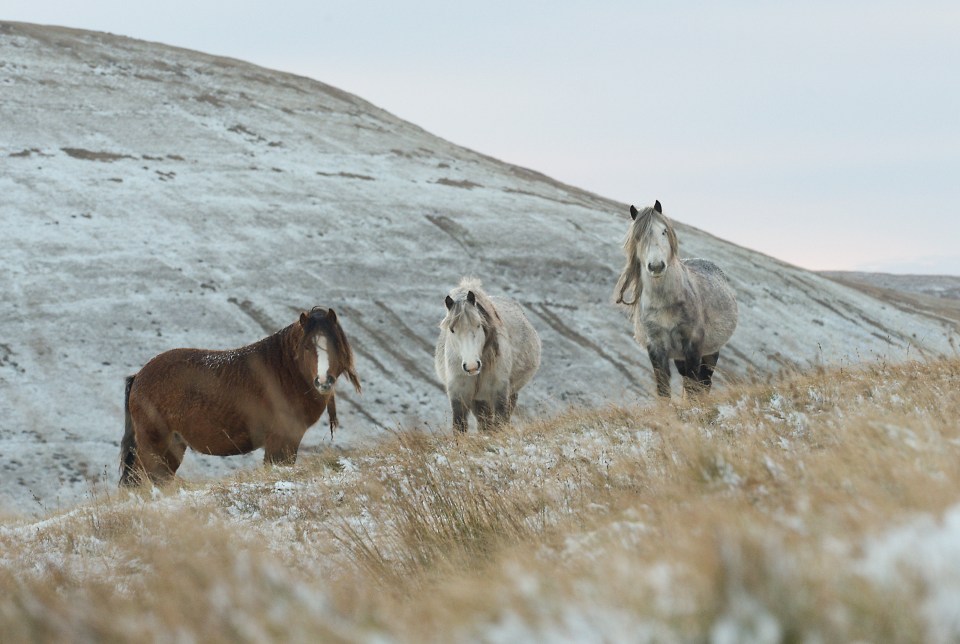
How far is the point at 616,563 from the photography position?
2.52 metres

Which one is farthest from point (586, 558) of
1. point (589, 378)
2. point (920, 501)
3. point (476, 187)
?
point (476, 187)

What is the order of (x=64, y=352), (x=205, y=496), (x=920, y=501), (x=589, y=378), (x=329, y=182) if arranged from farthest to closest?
(x=329, y=182), (x=589, y=378), (x=64, y=352), (x=205, y=496), (x=920, y=501)

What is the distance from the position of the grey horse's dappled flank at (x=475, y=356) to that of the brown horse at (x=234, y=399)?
1.54 metres

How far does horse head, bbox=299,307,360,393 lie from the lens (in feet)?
37.5

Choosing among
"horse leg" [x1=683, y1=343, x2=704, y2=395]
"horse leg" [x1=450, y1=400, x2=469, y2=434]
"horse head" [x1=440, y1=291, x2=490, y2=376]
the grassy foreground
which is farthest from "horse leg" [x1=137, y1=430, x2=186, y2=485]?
"horse leg" [x1=683, y1=343, x2=704, y2=395]

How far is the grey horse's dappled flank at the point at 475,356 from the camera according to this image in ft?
41.1

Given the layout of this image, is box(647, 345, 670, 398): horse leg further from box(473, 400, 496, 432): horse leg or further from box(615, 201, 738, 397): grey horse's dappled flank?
box(473, 400, 496, 432): horse leg

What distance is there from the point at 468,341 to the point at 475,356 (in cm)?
A: 28

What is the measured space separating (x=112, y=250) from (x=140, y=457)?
23.3 m

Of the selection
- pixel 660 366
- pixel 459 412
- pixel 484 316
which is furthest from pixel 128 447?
pixel 660 366

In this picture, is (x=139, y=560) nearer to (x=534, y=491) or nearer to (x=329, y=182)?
(x=534, y=491)

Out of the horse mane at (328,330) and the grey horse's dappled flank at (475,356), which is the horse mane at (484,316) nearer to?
the grey horse's dappled flank at (475,356)

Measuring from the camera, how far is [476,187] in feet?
171

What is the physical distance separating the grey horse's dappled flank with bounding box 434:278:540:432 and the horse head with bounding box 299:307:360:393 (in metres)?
1.60
